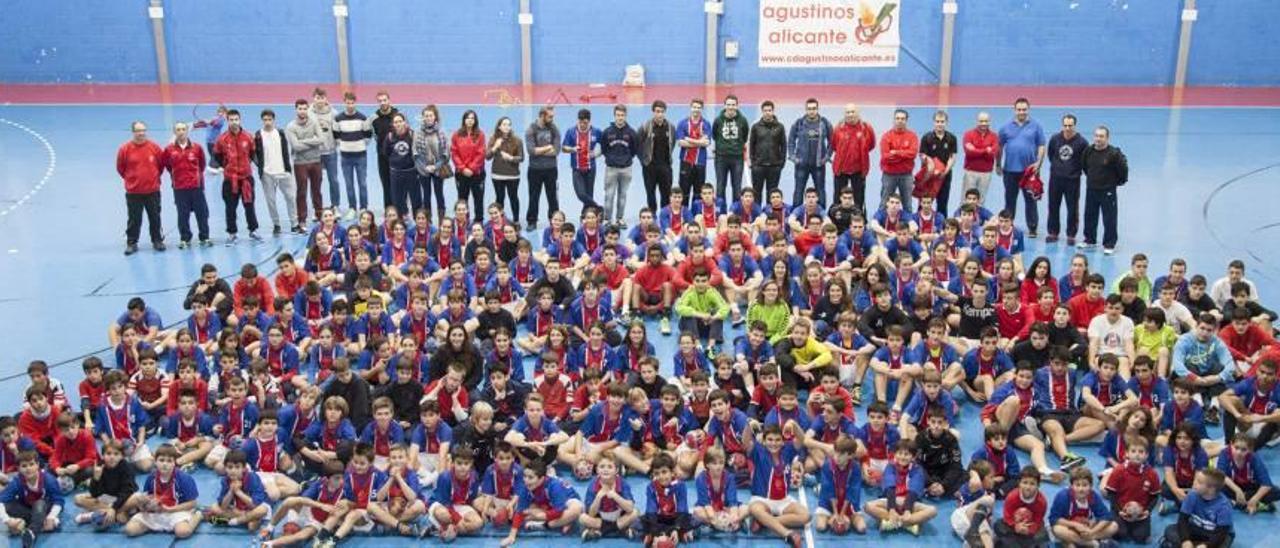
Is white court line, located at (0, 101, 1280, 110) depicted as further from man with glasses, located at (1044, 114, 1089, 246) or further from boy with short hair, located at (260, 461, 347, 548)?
boy with short hair, located at (260, 461, 347, 548)

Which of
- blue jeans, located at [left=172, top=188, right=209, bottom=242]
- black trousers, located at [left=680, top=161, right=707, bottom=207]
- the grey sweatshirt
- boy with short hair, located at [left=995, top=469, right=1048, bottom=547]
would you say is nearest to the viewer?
boy with short hair, located at [left=995, top=469, right=1048, bottom=547]

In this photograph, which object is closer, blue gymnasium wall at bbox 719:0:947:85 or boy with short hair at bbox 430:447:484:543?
boy with short hair at bbox 430:447:484:543

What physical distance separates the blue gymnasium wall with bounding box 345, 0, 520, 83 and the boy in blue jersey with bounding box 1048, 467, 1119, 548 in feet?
74.0

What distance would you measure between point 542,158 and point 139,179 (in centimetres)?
538

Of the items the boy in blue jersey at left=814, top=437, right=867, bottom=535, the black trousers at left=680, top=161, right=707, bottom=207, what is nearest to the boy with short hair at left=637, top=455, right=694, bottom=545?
the boy in blue jersey at left=814, top=437, right=867, bottom=535

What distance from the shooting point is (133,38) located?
29172mm

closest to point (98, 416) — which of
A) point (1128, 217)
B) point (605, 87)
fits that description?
point (1128, 217)

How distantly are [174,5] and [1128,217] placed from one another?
22771 millimetres

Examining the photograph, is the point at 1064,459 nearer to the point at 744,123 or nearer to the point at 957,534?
the point at 957,534

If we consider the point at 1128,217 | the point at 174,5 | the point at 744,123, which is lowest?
the point at 1128,217

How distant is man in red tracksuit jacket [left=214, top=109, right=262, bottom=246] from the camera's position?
1628 cm

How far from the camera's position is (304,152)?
1686 centimetres

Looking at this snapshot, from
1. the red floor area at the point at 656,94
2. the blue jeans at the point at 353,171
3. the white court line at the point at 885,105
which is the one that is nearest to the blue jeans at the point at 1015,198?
the blue jeans at the point at 353,171

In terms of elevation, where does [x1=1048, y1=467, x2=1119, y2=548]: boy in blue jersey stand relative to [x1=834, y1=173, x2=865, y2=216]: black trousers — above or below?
below
